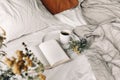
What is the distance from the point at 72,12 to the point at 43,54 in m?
0.54

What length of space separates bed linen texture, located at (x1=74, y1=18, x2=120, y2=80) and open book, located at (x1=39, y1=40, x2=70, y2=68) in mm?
149

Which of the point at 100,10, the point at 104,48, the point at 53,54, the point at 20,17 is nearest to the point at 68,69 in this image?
the point at 53,54

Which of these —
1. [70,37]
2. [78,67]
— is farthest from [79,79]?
[70,37]

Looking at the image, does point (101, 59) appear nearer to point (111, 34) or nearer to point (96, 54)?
point (96, 54)

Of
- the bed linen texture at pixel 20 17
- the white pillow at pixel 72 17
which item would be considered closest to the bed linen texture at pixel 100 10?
the white pillow at pixel 72 17

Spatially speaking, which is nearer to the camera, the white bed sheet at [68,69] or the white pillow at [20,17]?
the white bed sheet at [68,69]

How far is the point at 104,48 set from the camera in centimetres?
129

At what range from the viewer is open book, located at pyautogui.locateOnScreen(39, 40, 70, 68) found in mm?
1181

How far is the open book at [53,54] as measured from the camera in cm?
118

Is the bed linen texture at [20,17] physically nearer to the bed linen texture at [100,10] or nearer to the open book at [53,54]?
the open book at [53,54]

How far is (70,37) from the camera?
4.40 ft

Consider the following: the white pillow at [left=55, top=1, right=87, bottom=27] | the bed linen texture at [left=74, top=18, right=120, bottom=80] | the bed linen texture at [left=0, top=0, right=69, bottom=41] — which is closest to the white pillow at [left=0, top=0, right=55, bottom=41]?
the bed linen texture at [left=0, top=0, right=69, bottom=41]

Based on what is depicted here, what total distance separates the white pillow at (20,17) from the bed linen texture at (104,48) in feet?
0.87

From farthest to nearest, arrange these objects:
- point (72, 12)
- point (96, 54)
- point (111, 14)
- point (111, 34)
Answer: point (72, 12), point (111, 14), point (111, 34), point (96, 54)
